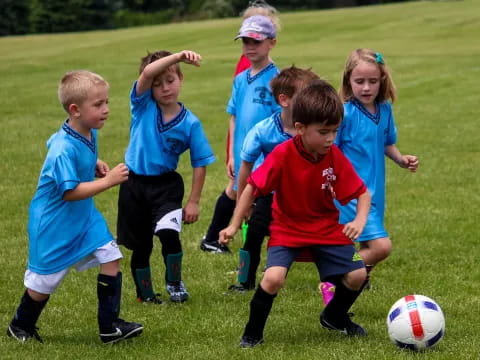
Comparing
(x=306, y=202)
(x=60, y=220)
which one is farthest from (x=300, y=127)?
(x=60, y=220)

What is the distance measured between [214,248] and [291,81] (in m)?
2.41

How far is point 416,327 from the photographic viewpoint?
506 centimetres

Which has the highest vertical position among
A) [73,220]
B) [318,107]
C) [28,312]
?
[318,107]

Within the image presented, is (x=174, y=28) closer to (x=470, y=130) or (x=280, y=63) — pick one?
(x=280, y=63)

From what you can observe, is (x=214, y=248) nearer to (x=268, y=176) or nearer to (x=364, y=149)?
(x=364, y=149)

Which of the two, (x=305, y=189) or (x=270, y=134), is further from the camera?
(x=270, y=134)

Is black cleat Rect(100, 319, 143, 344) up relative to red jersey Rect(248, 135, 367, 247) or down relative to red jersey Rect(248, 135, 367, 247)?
down

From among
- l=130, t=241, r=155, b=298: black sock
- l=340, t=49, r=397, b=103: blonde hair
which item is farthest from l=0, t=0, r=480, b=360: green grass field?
l=340, t=49, r=397, b=103: blonde hair

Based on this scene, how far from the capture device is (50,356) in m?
5.14

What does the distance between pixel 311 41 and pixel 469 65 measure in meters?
9.78

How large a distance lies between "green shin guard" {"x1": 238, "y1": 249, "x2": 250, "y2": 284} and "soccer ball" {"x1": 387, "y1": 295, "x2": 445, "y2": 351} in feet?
5.43

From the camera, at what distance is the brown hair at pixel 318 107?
16.4 feet

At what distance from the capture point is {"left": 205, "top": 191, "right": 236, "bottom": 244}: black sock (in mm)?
8141

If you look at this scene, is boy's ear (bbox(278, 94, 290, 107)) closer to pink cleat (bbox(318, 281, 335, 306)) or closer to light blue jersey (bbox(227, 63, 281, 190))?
light blue jersey (bbox(227, 63, 281, 190))
